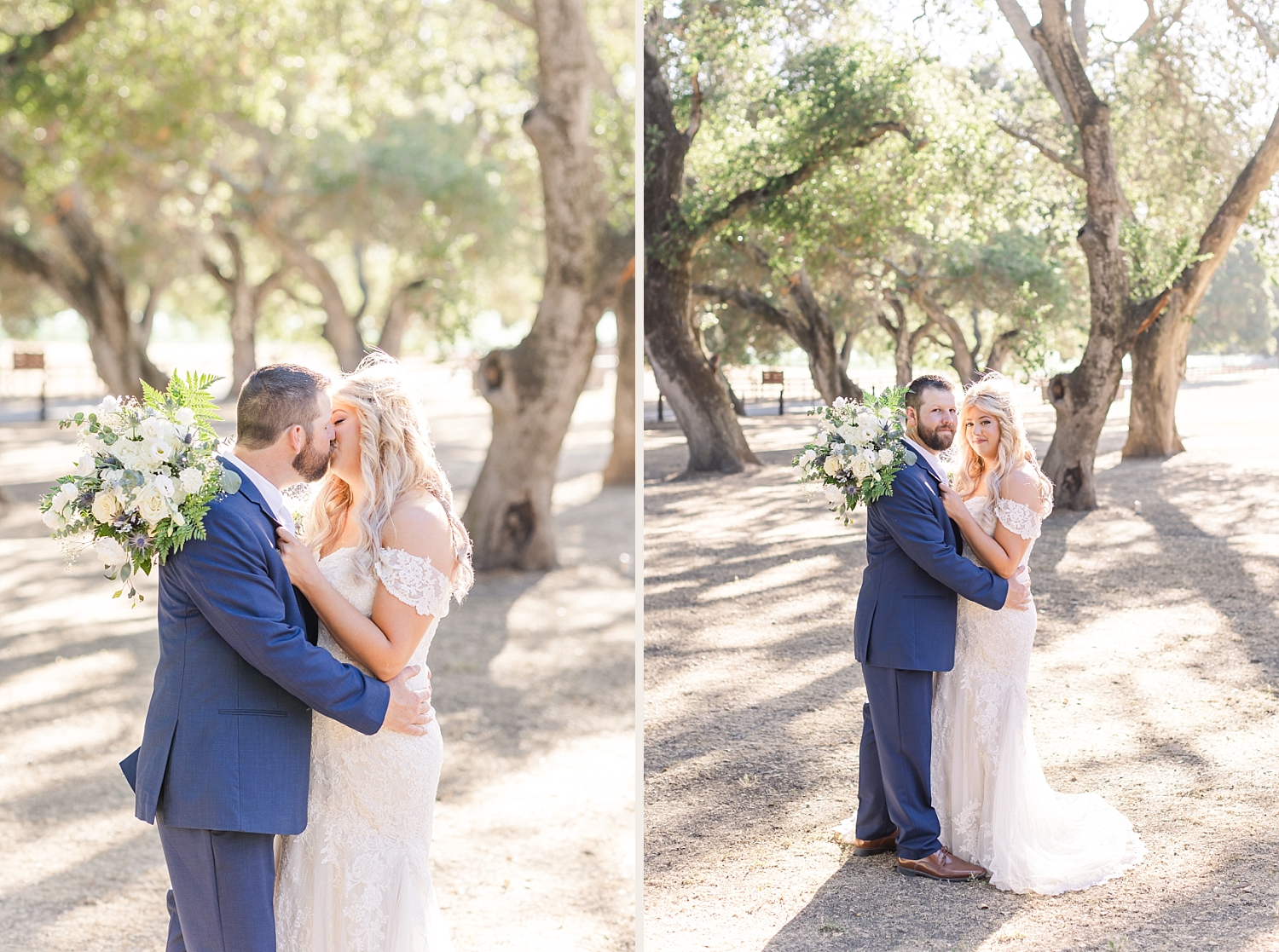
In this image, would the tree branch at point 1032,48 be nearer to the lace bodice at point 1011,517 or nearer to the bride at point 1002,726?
the bride at point 1002,726

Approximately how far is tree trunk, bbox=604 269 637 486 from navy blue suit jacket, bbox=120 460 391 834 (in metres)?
9.00

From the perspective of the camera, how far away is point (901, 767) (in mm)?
3465

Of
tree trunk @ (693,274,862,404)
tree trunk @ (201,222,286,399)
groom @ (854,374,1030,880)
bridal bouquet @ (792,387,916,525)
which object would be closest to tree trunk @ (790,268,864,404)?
tree trunk @ (693,274,862,404)

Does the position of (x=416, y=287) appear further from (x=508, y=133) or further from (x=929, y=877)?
(x=929, y=877)

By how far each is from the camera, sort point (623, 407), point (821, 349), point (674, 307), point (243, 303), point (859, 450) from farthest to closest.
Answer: point (243, 303) → point (623, 407) → point (674, 307) → point (821, 349) → point (859, 450)

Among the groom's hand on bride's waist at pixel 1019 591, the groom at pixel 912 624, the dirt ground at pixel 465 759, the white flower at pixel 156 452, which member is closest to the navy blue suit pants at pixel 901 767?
the groom at pixel 912 624

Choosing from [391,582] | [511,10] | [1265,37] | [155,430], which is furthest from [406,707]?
[511,10]

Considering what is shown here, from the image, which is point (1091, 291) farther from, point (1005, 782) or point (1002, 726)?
point (1005, 782)

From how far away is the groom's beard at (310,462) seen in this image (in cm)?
267

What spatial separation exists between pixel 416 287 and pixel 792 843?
15346 mm

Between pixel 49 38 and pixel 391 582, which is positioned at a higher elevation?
pixel 49 38

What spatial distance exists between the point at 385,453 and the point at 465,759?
4.01 metres

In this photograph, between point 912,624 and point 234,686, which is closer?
point 234,686

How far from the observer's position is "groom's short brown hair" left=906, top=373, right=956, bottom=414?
338 centimetres
